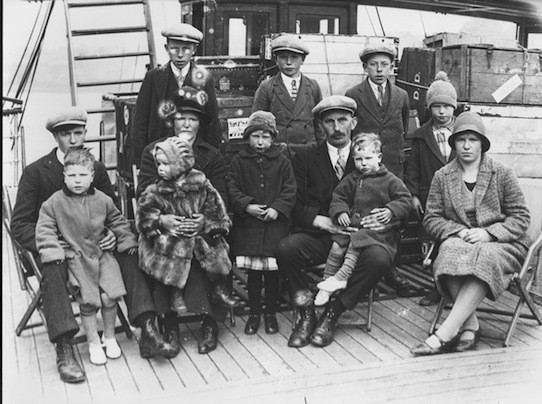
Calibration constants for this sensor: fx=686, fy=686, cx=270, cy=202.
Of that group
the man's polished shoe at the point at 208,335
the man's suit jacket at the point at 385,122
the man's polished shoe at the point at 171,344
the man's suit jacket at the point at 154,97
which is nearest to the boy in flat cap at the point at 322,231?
the man's suit jacket at the point at 385,122

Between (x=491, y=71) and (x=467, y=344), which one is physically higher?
(x=491, y=71)

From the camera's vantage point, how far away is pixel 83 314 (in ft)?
14.1

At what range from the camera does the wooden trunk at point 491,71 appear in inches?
271

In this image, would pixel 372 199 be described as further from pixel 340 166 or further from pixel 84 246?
pixel 84 246

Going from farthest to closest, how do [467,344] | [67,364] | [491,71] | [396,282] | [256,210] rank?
[491,71] < [396,282] < [256,210] < [467,344] < [67,364]

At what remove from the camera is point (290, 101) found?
18.4 ft

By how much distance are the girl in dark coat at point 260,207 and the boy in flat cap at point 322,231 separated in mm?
129

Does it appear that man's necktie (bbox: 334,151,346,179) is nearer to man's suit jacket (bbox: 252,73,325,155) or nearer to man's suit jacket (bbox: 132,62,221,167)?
man's suit jacket (bbox: 252,73,325,155)

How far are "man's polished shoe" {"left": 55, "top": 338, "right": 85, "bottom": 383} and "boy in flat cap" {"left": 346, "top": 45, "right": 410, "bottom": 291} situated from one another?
2786mm

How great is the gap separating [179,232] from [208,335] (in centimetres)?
72

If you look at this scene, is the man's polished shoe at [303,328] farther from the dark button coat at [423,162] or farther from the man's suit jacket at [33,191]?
the man's suit jacket at [33,191]

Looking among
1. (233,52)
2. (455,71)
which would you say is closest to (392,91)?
(455,71)

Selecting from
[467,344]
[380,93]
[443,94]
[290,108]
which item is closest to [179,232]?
[290,108]

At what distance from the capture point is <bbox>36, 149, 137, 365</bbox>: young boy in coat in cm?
423
